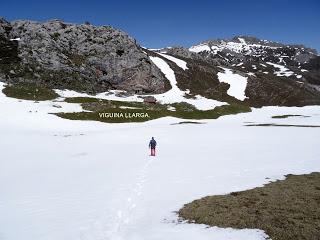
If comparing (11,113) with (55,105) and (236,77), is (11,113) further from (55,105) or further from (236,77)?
(236,77)

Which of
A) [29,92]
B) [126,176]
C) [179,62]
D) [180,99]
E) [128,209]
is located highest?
[179,62]

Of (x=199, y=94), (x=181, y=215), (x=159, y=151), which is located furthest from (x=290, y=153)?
(x=199, y=94)

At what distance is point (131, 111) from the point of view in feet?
274

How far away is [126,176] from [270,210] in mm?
13191

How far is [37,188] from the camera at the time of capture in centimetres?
2472

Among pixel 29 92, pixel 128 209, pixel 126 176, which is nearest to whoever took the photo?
pixel 128 209

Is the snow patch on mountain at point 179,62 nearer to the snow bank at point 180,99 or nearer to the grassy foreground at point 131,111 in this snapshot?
the snow bank at point 180,99

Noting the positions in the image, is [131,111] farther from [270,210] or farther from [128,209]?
[270,210]

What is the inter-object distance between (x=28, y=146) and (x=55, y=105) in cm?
3534

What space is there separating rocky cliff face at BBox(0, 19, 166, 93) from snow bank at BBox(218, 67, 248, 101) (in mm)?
27040

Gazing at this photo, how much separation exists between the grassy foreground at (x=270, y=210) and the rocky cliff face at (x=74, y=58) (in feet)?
277

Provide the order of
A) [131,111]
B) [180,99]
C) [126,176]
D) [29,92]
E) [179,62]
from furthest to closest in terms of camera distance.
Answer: [179,62]
[180,99]
[29,92]
[131,111]
[126,176]

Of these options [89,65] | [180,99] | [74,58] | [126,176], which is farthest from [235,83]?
[126,176]

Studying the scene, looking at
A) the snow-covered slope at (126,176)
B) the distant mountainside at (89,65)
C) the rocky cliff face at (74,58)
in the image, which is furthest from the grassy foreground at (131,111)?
the snow-covered slope at (126,176)
